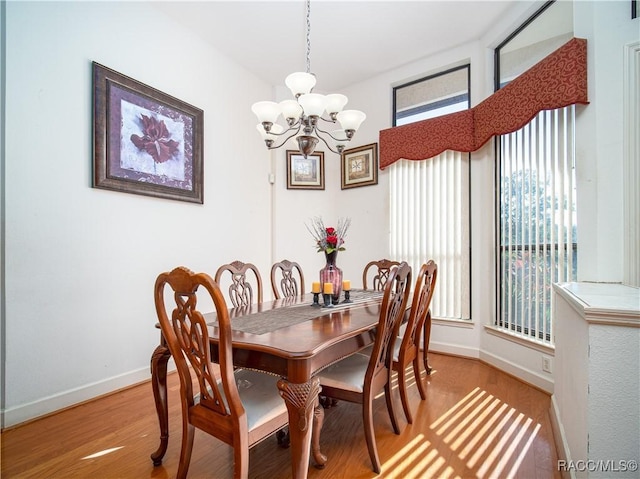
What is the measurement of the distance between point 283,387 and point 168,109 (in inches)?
105

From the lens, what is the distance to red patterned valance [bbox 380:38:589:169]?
6.69 feet

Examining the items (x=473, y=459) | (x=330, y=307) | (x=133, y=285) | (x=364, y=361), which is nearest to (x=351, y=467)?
(x=364, y=361)

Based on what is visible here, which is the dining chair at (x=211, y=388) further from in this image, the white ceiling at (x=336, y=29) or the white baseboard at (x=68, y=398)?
the white ceiling at (x=336, y=29)

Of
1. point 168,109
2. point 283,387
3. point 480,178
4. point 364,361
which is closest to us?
point 283,387

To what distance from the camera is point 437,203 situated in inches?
135

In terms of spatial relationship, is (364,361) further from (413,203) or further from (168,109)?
(168,109)

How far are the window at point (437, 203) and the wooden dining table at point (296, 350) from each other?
165 centimetres

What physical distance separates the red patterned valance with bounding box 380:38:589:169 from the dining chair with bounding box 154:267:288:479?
2.51 meters

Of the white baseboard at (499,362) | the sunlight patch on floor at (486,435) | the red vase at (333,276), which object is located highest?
the red vase at (333,276)

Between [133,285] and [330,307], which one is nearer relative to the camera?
[330,307]

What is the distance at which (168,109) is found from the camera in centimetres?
284

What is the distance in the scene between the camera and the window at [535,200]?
2281 mm

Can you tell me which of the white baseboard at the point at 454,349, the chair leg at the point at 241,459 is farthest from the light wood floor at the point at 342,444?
the white baseboard at the point at 454,349

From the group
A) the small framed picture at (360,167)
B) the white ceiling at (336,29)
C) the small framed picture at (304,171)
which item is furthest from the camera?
the small framed picture at (304,171)
